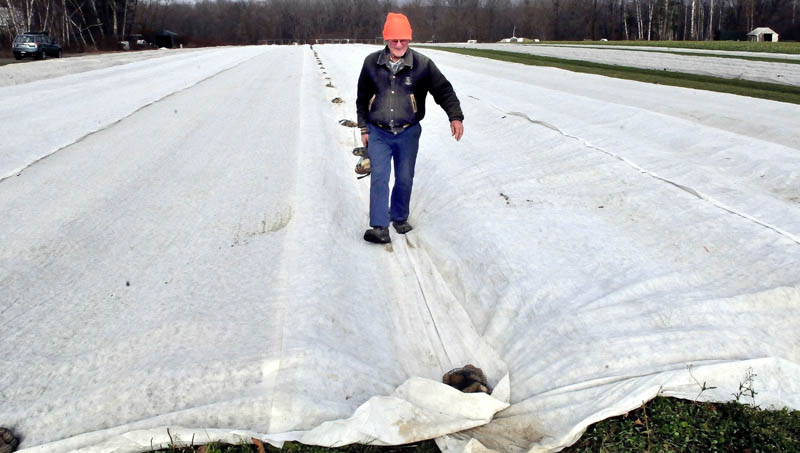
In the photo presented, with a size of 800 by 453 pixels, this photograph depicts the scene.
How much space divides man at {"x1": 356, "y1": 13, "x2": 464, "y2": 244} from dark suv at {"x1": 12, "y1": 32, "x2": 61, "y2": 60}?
97.6 ft

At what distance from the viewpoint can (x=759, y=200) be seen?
4.22 meters

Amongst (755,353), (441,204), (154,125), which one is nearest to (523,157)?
(441,204)

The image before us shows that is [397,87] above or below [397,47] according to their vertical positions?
below

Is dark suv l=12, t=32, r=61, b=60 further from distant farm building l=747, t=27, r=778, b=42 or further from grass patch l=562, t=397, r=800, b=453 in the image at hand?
distant farm building l=747, t=27, r=778, b=42

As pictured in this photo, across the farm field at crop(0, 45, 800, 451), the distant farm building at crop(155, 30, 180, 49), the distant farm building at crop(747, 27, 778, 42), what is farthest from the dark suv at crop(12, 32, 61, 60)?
the distant farm building at crop(747, 27, 778, 42)

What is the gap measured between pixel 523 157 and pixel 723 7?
86493mm

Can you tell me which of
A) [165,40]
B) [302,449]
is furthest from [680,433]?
[165,40]

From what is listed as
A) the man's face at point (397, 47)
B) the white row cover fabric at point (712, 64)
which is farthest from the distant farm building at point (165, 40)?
the man's face at point (397, 47)

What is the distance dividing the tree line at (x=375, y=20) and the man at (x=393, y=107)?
45.9 meters

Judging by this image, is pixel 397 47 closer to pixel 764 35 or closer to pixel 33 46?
pixel 33 46

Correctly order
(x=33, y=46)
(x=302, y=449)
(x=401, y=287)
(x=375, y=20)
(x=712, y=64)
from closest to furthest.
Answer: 1. (x=302, y=449)
2. (x=401, y=287)
3. (x=712, y=64)
4. (x=33, y=46)
5. (x=375, y=20)

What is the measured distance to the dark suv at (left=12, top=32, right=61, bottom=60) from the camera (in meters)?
27.6

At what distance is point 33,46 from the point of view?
1096 inches

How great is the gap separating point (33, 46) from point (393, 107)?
3015 cm
